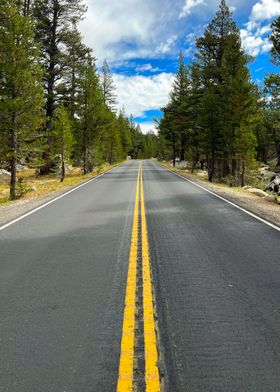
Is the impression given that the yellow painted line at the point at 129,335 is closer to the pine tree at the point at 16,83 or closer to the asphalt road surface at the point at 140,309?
the asphalt road surface at the point at 140,309

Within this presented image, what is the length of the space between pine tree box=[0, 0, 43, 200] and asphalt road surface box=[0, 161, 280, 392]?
34.0 feet

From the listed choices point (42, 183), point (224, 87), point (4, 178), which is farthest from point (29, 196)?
point (224, 87)

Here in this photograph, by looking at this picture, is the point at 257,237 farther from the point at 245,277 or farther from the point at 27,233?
the point at 27,233

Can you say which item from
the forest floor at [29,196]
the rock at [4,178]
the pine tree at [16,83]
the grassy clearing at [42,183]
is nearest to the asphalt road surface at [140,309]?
the forest floor at [29,196]

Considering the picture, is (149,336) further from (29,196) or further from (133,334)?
(29,196)

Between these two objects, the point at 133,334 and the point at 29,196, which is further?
the point at 29,196

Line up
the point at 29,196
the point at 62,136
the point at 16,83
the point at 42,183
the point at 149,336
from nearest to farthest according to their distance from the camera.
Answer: the point at 149,336 → the point at 16,83 → the point at 29,196 → the point at 42,183 → the point at 62,136

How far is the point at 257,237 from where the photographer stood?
8008mm

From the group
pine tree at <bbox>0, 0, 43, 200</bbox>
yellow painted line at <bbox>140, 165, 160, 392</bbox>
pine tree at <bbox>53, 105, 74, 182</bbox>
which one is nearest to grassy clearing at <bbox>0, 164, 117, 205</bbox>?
pine tree at <bbox>53, 105, 74, 182</bbox>

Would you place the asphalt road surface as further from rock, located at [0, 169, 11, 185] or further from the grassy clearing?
rock, located at [0, 169, 11, 185]

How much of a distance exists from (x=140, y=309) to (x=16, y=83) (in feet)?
52.5

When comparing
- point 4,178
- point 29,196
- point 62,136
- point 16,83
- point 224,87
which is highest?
point 224,87

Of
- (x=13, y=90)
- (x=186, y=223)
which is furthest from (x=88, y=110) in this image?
(x=186, y=223)

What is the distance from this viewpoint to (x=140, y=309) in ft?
A: 13.8
